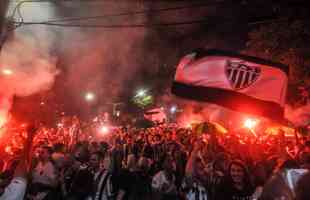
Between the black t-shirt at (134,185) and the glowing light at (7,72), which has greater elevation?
the glowing light at (7,72)

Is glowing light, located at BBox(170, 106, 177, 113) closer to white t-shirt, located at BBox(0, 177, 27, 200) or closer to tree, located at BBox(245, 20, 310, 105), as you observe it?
tree, located at BBox(245, 20, 310, 105)

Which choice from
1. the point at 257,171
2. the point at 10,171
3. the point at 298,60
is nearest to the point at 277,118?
the point at 257,171

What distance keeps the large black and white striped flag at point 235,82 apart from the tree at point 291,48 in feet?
29.0

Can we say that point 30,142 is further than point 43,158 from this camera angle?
No

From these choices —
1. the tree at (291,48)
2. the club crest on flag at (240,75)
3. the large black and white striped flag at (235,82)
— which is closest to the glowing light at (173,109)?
the tree at (291,48)

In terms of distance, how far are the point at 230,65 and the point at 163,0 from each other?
5.96 m

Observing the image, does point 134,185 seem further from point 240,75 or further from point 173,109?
point 173,109

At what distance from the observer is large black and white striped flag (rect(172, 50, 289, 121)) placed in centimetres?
500

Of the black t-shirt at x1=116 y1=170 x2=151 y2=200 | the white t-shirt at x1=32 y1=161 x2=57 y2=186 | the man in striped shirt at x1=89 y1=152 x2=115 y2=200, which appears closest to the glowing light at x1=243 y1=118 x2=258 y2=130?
the black t-shirt at x1=116 y1=170 x2=151 y2=200

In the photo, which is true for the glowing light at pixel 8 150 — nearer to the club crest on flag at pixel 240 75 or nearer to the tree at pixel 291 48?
the club crest on flag at pixel 240 75

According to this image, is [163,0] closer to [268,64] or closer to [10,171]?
[268,64]

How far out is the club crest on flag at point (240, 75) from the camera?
16.4 ft

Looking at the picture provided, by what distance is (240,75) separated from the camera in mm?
5051

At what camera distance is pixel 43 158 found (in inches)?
231
